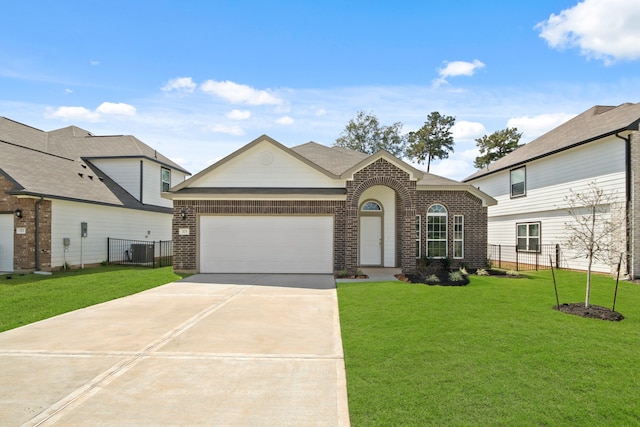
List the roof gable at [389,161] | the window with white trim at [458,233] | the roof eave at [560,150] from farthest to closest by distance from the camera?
the window with white trim at [458,233] → the roof gable at [389,161] → the roof eave at [560,150]

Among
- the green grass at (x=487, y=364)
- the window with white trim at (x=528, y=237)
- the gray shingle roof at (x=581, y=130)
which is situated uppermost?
the gray shingle roof at (x=581, y=130)

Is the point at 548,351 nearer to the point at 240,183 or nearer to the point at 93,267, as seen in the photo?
the point at 240,183

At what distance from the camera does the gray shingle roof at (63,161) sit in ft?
51.0

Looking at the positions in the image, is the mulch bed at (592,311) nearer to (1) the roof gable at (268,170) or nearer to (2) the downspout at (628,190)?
(2) the downspout at (628,190)

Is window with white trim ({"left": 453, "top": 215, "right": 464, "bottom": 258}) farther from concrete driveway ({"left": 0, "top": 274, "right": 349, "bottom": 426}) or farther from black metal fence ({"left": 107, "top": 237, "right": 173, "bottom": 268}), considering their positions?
black metal fence ({"left": 107, "top": 237, "right": 173, "bottom": 268})

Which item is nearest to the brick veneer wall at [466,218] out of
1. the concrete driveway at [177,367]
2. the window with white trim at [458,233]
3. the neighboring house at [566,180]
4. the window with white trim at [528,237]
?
the window with white trim at [458,233]

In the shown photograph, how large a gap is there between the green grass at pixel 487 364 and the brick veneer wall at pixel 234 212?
218 inches

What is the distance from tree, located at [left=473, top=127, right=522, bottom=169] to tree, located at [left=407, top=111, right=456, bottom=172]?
20.8ft

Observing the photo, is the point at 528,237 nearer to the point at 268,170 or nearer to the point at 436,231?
the point at 436,231

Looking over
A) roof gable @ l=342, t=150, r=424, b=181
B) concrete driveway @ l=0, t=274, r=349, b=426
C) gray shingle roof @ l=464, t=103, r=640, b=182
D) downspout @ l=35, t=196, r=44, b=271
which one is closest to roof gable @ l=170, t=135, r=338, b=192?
roof gable @ l=342, t=150, r=424, b=181

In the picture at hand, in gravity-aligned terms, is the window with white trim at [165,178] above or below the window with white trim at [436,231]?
above

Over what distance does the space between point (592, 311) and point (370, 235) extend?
30.2 ft

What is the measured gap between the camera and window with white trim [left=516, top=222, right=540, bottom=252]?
18.7 m

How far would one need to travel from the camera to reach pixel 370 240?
16.4 metres
